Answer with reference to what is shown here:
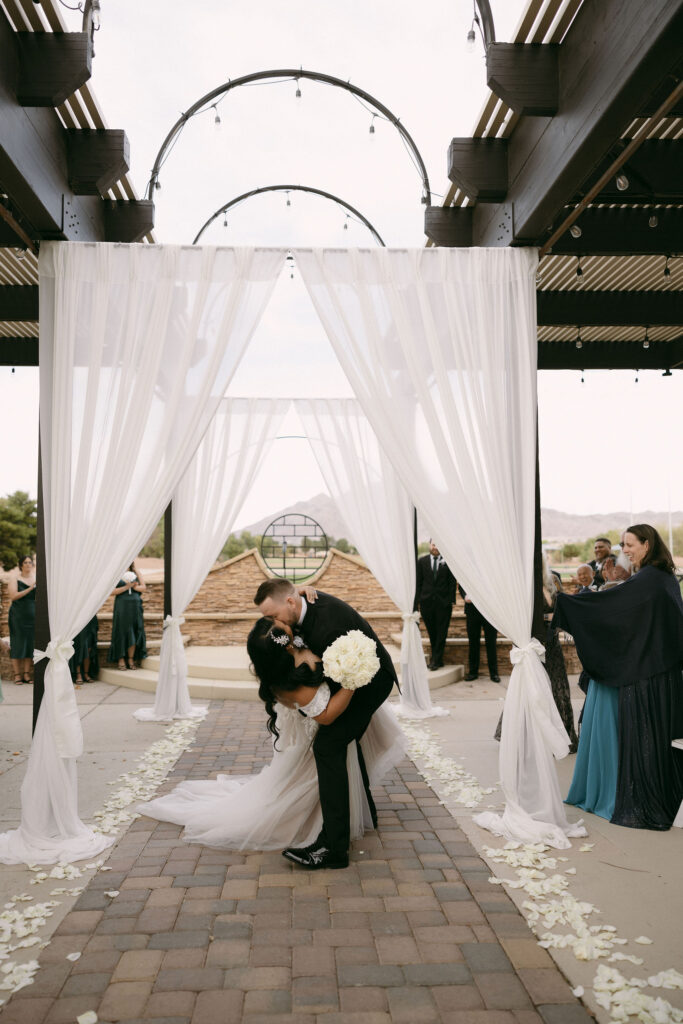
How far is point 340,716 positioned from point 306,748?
0.36m

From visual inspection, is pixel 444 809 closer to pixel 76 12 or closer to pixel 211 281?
pixel 211 281

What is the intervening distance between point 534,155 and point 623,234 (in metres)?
1.19

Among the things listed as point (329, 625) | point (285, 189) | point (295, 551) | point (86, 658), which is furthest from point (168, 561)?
point (295, 551)

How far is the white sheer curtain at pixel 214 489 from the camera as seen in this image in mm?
6832

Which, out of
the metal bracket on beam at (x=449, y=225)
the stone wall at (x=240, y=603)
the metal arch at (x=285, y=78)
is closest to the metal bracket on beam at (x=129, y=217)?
the metal arch at (x=285, y=78)

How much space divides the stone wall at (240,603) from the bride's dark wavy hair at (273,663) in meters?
5.84

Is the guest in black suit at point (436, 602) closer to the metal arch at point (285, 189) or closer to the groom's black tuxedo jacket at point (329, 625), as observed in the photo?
the metal arch at point (285, 189)

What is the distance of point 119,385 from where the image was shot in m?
3.85

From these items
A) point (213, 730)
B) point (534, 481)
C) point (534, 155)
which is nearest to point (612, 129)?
point (534, 155)

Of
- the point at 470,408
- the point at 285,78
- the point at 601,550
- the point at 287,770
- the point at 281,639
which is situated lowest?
the point at 287,770

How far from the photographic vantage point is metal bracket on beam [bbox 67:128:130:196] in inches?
155

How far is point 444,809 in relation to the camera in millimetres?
4191

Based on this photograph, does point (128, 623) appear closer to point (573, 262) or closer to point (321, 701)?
point (321, 701)

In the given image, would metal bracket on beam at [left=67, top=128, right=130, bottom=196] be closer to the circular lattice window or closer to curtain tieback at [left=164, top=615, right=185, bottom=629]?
curtain tieback at [left=164, top=615, right=185, bottom=629]
